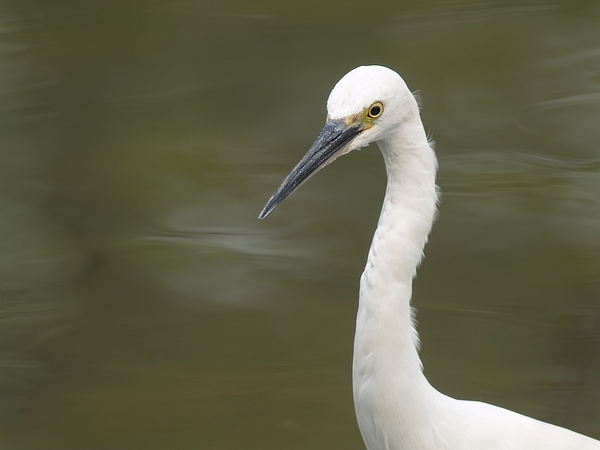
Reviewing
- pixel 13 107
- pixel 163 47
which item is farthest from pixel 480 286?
pixel 13 107

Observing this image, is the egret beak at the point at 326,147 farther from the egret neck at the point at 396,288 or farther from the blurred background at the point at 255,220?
the blurred background at the point at 255,220

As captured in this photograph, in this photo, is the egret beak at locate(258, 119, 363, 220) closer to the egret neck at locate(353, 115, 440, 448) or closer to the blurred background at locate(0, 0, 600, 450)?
the egret neck at locate(353, 115, 440, 448)

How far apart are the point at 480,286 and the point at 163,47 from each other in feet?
6.28

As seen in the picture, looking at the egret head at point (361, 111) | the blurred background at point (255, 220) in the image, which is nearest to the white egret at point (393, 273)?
the egret head at point (361, 111)

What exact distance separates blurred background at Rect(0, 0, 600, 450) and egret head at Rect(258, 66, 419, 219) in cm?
96

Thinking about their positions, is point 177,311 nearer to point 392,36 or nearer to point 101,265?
point 101,265

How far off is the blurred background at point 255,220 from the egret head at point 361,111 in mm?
963

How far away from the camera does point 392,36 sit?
3.93 meters

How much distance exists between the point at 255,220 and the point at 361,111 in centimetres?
198

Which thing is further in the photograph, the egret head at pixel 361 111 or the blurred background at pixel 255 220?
the blurred background at pixel 255 220

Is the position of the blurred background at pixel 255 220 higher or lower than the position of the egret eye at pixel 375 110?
lower

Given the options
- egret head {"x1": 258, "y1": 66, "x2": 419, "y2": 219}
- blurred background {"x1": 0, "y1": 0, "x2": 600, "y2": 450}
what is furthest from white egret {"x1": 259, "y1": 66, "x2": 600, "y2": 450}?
blurred background {"x1": 0, "y1": 0, "x2": 600, "y2": 450}

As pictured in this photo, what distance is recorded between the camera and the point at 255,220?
3471mm

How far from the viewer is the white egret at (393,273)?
153 centimetres
